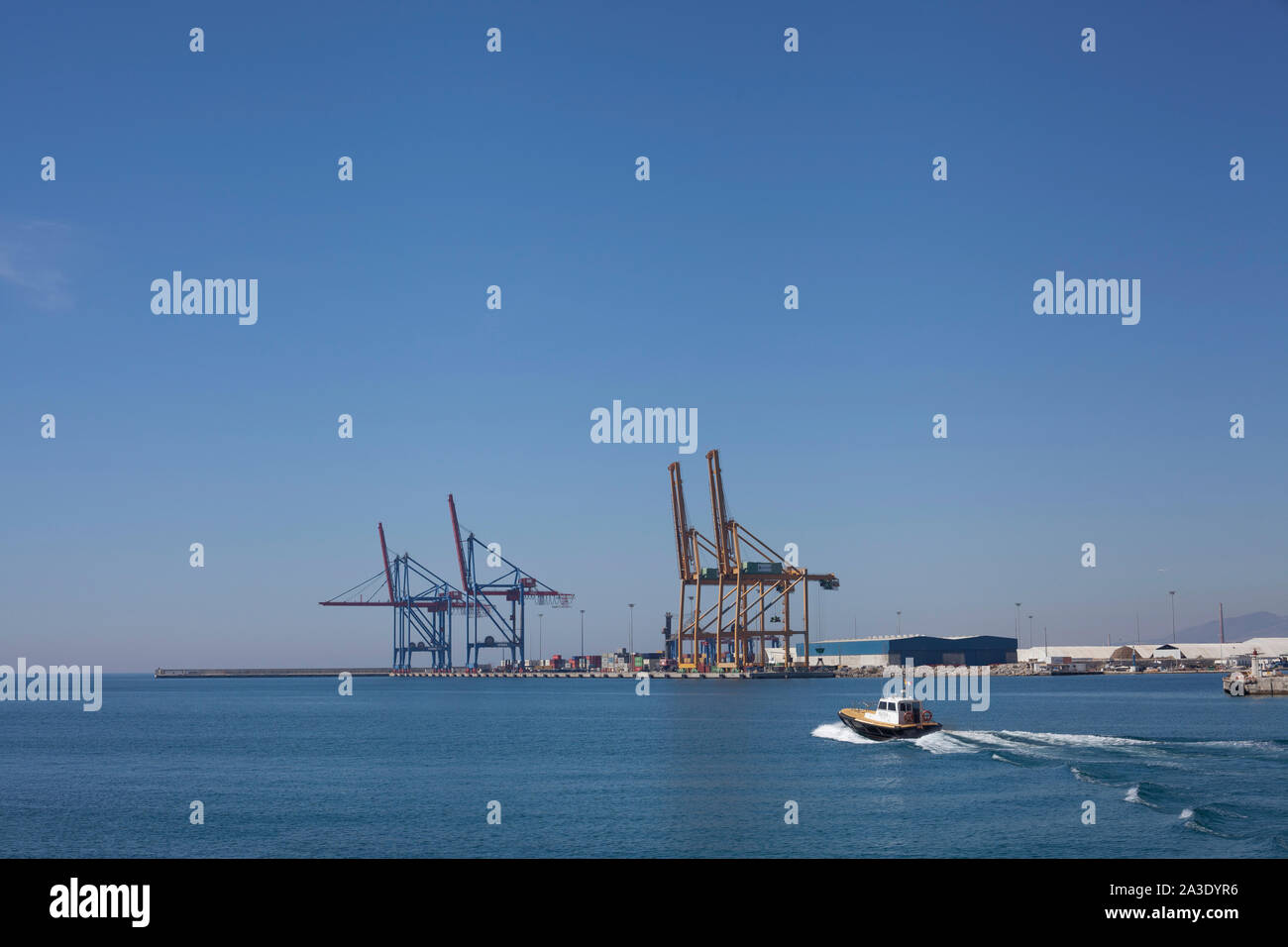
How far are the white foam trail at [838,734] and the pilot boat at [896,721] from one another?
1.60 ft

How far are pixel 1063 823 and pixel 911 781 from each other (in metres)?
11.2

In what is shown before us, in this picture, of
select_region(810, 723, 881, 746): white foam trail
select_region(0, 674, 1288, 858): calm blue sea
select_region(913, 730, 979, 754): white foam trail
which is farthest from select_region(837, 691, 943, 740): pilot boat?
select_region(0, 674, 1288, 858): calm blue sea

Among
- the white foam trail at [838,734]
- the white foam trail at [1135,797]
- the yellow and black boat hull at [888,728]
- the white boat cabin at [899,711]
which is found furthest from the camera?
the white foam trail at [838,734]

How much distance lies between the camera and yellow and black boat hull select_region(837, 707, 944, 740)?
194ft

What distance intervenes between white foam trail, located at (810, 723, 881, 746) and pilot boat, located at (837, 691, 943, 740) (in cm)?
49

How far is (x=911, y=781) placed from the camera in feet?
147

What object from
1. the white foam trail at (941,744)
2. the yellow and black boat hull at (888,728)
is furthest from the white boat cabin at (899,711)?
the white foam trail at (941,744)

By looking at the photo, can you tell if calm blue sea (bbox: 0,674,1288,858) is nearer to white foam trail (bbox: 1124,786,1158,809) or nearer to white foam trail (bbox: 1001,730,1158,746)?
white foam trail (bbox: 1124,786,1158,809)

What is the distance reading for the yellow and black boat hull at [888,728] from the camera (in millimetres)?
59062

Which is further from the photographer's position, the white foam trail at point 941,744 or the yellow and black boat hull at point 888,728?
the yellow and black boat hull at point 888,728

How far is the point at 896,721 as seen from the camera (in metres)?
59.4

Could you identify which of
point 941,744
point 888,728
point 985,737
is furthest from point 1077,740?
point 888,728

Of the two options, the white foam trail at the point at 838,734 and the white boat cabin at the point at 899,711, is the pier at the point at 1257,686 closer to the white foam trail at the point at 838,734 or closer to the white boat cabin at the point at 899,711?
the white foam trail at the point at 838,734
